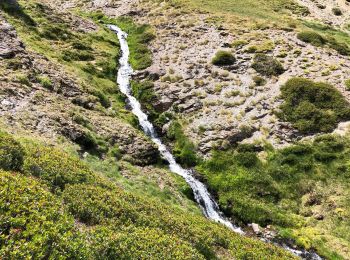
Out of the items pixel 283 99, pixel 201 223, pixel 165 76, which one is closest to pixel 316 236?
pixel 201 223

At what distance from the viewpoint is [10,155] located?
16.6 meters

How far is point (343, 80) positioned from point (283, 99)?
9.39 metres

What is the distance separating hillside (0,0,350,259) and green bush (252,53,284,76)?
203 mm

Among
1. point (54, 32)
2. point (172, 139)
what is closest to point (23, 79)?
point (172, 139)

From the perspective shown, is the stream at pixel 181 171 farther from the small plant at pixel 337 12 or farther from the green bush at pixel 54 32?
the small plant at pixel 337 12

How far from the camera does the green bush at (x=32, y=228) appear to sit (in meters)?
10.3

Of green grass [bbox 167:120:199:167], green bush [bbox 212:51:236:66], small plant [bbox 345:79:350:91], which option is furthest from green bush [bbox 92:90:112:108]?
small plant [bbox 345:79:350:91]

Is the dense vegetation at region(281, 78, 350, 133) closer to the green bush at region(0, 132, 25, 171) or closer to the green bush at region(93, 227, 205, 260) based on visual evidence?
the green bush at region(93, 227, 205, 260)

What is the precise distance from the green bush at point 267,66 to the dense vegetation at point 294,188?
1510 centimetres

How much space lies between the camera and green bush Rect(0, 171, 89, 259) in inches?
407

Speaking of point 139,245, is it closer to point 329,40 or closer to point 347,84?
point 347,84

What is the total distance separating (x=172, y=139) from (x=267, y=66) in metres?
19.8

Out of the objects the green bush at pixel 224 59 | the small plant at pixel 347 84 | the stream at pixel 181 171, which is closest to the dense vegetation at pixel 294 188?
the stream at pixel 181 171

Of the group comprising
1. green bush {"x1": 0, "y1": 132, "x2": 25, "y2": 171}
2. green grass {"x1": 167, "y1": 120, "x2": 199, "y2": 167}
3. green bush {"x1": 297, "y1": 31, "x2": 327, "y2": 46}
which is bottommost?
green grass {"x1": 167, "y1": 120, "x2": 199, "y2": 167}
